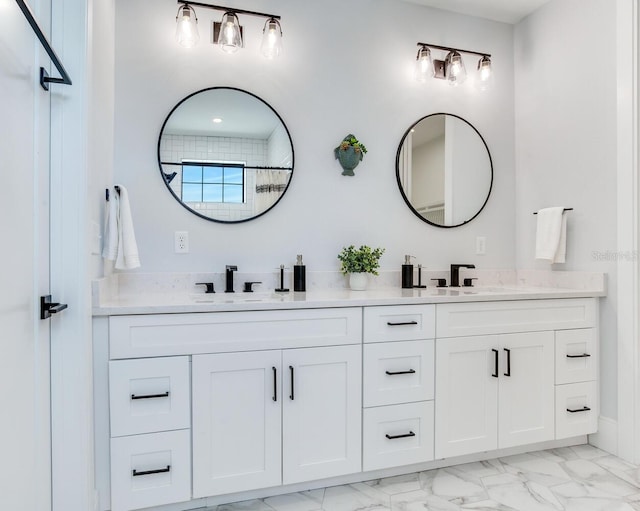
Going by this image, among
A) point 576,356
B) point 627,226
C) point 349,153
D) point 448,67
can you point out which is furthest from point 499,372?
point 448,67

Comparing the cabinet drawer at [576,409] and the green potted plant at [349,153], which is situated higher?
the green potted plant at [349,153]

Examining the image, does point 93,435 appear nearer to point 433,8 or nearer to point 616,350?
point 616,350

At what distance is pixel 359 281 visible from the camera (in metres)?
2.33

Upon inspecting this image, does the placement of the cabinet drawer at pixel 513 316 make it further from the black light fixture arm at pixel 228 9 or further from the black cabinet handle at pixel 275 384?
the black light fixture arm at pixel 228 9

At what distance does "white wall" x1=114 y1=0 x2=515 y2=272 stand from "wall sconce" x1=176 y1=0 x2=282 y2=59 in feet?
0.20

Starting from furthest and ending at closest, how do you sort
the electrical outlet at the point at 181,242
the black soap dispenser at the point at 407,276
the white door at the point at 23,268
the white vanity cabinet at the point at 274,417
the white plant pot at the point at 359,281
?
the black soap dispenser at the point at 407,276 < the white plant pot at the point at 359,281 < the electrical outlet at the point at 181,242 < the white vanity cabinet at the point at 274,417 < the white door at the point at 23,268

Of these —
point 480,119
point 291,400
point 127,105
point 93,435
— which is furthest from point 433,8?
point 93,435

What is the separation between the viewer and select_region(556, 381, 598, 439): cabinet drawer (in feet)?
7.24

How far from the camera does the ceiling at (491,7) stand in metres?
2.62

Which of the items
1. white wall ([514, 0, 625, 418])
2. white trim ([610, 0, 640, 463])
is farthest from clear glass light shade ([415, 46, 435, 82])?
white trim ([610, 0, 640, 463])

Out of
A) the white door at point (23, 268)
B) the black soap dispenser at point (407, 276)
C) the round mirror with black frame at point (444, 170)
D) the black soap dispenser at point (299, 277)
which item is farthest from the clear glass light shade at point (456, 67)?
the white door at point (23, 268)

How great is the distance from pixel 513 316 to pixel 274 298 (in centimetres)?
118

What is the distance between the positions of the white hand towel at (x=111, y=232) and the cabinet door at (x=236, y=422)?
0.59 meters

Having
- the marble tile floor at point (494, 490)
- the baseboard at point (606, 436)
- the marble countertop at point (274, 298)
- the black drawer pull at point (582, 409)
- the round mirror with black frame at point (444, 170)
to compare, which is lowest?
the marble tile floor at point (494, 490)
